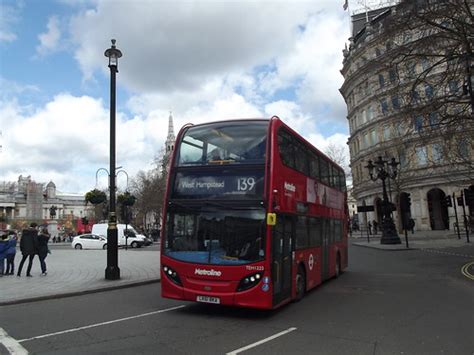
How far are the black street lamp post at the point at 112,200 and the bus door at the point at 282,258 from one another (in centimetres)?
671

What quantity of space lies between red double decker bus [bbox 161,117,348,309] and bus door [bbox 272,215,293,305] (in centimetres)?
2

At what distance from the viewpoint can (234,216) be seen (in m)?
8.04

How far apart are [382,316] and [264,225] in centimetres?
294

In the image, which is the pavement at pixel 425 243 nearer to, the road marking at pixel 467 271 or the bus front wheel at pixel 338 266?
the road marking at pixel 467 271

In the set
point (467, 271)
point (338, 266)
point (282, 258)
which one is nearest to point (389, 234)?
point (467, 271)

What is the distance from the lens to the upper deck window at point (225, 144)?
8.31 m

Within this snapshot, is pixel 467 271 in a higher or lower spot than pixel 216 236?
lower

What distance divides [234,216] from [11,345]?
13.9 feet

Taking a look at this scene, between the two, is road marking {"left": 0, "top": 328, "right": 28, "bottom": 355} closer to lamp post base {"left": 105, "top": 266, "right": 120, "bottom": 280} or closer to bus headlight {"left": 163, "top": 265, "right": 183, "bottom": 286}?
bus headlight {"left": 163, "top": 265, "right": 183, "bottom": 286}

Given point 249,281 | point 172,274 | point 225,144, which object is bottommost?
point 249,281

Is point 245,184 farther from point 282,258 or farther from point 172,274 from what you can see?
point 172,274

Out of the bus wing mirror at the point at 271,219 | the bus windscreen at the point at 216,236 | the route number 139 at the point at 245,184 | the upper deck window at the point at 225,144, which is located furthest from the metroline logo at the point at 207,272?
the upper deck window at the point at 225,144

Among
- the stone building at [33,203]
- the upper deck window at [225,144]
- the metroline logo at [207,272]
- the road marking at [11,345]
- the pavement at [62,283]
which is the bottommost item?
the road marking at [11,345]

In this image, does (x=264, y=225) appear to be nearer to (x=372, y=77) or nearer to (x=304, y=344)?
(x=304, y=344)
